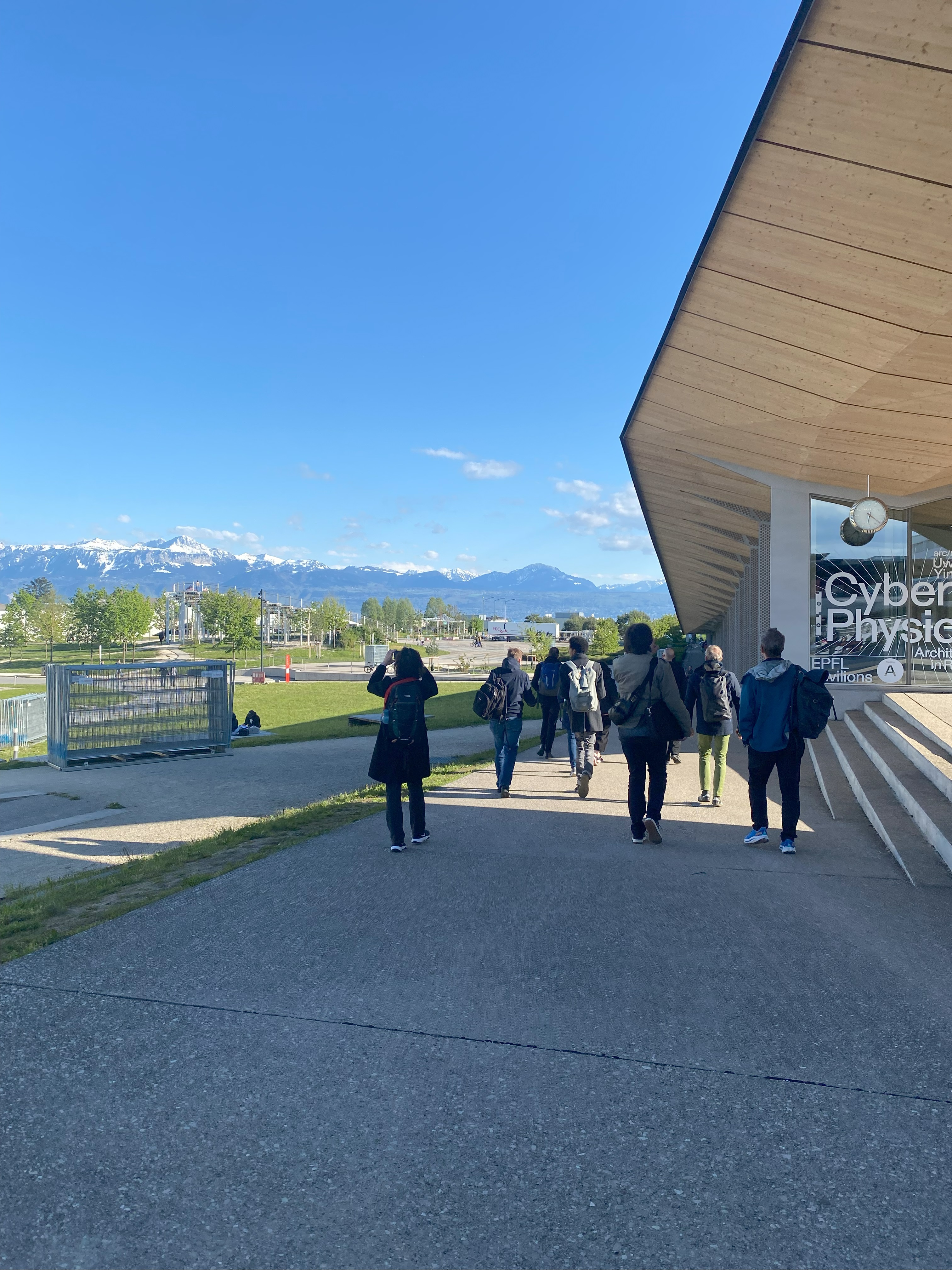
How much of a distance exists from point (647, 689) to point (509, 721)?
2521 mm

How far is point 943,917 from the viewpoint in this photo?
16.6 ft

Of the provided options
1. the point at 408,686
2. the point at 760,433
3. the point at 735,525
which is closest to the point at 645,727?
the point at 408,686

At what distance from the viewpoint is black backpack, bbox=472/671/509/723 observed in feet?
29.7

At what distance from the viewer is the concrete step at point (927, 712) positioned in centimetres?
849

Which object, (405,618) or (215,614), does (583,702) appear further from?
(405,618)

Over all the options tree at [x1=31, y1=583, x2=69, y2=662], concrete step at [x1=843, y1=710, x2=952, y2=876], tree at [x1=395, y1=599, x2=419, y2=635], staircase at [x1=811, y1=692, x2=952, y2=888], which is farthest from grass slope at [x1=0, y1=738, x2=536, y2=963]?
tree at [x1=395, y1=599, x2=419, y2=635]

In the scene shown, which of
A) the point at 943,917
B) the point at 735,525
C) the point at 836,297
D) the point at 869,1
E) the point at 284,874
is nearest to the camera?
the point at 869,1

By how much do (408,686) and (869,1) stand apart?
5259 mm

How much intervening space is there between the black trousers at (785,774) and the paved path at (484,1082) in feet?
4.37

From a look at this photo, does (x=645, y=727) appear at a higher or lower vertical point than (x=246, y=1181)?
higher

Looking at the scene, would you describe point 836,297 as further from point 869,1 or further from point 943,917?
point 943,917

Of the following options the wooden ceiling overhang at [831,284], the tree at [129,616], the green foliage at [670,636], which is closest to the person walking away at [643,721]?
the wooden ceiling overhang at [831,284]

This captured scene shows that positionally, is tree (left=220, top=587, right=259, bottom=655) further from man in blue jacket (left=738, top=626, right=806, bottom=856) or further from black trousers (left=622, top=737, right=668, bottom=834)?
man in blue jacket (left=738, top=626, right=806, bottom=856)

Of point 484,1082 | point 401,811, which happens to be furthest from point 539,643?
point 484,1082
